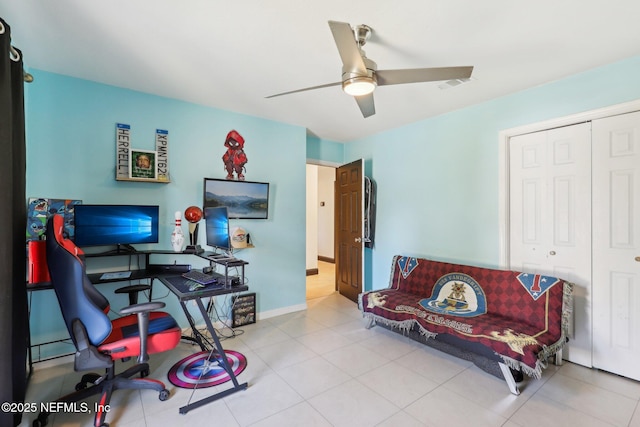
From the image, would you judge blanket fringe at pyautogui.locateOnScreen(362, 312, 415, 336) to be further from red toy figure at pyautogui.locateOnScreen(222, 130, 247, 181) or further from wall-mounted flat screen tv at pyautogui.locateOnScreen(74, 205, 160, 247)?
wall-mounted flat screen tv at pyautogui.locateOnScreen(74, 205, 160, 247)

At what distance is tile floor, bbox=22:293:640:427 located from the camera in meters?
1.91

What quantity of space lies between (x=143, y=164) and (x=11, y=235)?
1.52 metres

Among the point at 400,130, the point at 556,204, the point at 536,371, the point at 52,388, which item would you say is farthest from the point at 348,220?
the point at 52,388

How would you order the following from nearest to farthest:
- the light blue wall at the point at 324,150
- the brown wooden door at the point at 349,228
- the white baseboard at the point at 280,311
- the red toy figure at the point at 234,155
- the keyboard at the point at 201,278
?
the keyboard at the point at 201,278, the red toy figure at the point at 234,155, the white baseboard at the point at 280,311, the brown wooden door at the point at 349,228, the light blue wall at the point at 324,150

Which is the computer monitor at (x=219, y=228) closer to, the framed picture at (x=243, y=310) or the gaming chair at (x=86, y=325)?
the gaming chair at (x=86, y=325)

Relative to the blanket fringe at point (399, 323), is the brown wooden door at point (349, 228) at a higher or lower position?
higher

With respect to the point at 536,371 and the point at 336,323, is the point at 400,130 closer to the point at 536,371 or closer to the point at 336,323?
the point at 336,323

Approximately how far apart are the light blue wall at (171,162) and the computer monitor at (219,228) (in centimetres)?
51

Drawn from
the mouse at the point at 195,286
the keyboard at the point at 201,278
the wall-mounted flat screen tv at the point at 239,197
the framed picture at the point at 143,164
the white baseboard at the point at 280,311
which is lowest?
the white baseboard at the point at 280,311

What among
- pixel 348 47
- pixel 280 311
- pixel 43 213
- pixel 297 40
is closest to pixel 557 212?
pixel 348 47

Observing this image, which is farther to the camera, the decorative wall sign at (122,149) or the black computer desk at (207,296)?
the decorative wall sign at (122,149)

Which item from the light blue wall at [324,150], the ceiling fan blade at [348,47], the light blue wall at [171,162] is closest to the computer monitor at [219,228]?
the light blue wall at [171,162]

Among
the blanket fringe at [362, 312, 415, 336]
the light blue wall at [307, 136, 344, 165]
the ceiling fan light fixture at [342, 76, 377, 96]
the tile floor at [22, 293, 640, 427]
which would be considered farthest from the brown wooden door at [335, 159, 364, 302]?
the ceiling fan light fixture at [342, 76, 377, 96]

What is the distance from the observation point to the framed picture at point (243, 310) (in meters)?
3.46
